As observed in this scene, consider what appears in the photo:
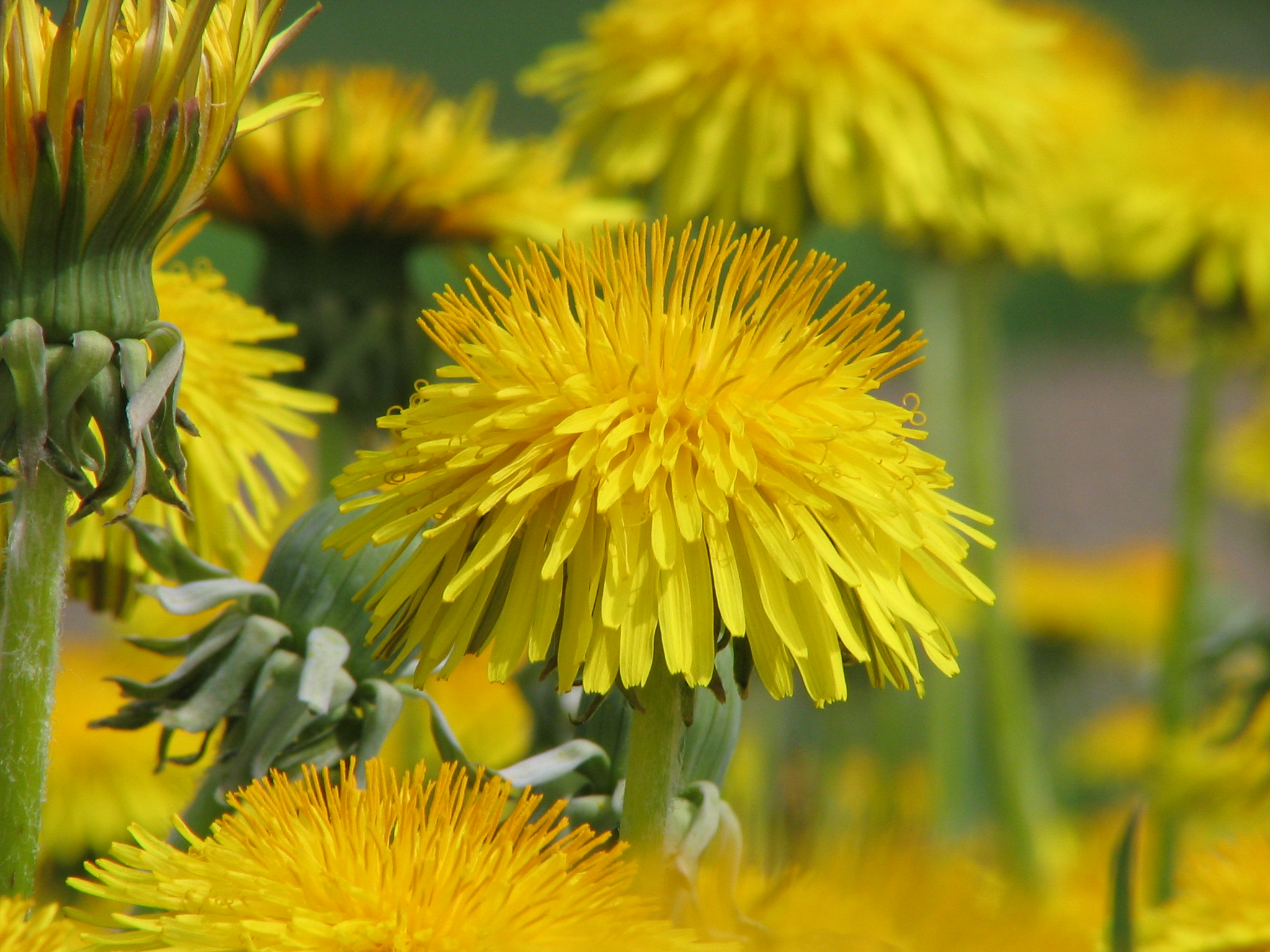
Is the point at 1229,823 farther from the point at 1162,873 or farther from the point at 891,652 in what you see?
the point at 891,652

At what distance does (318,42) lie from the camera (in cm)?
596

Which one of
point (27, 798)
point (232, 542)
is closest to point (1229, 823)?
point (232, 542)

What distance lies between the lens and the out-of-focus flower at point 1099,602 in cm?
254

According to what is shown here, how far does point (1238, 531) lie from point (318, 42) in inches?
162

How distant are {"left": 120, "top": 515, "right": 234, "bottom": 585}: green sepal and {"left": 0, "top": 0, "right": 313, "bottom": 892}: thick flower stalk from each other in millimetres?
103

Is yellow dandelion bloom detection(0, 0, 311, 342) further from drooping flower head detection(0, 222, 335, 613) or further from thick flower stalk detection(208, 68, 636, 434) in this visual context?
thick flower stalk detection(208, 68, 636, 434)

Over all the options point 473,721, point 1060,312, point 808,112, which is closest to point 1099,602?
point 808,112

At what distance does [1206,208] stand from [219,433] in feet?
4.85

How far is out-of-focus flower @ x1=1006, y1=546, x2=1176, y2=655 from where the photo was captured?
254 centimetres

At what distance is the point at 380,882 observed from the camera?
560mm

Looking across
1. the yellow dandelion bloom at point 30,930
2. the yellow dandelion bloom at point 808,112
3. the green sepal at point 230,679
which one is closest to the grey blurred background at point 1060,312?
the yellow dandelion bloom at point 808,112

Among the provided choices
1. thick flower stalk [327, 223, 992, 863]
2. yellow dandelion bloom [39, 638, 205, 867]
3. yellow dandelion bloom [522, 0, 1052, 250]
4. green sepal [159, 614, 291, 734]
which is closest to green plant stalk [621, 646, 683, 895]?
thick flower stalk [327, 223, 992, 863]

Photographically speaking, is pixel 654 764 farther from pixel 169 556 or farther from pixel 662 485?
pixel 169 556

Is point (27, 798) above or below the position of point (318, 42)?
below
